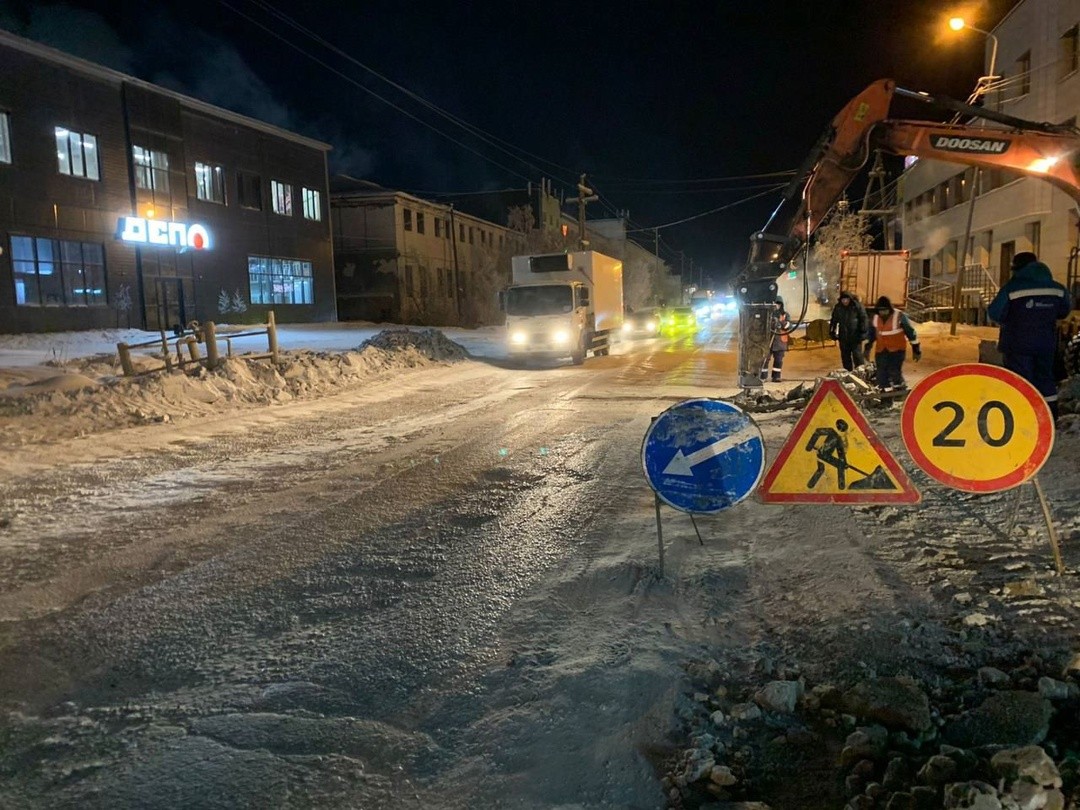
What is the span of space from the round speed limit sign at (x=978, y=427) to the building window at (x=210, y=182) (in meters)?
35.5

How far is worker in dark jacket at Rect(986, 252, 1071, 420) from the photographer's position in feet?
25.0

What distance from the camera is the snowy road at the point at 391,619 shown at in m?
3.28

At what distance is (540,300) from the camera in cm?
2402

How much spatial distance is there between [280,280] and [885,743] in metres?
40.5

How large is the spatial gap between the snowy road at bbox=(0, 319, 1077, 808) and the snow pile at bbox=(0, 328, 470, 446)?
98.1 inches

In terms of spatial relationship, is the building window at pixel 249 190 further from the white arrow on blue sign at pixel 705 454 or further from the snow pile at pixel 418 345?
the white arrow on blue sign at pixel 705 454

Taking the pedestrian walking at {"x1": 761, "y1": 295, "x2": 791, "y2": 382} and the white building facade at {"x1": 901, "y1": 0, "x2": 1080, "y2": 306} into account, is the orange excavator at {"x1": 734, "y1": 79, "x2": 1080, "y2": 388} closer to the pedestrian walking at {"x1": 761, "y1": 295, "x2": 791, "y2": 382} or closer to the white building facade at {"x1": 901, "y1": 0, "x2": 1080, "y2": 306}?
the pedestrian walking at {"x1": 761, "y1": 295, "x2": 791, "y2": 382}

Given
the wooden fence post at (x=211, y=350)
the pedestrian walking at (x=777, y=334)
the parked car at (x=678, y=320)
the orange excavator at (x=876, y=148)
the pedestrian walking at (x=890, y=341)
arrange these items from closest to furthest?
the orange excavator at (x=876, y=148), the pedestrian walking at (x=890, y=341), the pedestrian walking at (x=777, y=334), the wooden fence post at (x=211, y=350), the parked car at (x=678, y=320)

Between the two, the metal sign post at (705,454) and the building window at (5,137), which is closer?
the metal sign post at (705,454)

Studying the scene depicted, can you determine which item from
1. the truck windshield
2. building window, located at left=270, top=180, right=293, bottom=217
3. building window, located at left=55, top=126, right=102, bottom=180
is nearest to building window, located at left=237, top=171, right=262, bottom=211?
building window, located at left=270, top=180, right=293, bottom=217

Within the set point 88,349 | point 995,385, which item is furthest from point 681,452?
point 88,349

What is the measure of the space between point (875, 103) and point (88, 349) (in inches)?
825

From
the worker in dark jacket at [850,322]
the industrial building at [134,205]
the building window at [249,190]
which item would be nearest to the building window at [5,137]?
the industrial building at [134,205]

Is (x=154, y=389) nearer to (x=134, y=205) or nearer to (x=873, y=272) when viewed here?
(x=134, y=205)
